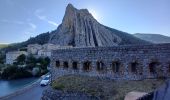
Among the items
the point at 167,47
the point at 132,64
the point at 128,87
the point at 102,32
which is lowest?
the point at 128,87

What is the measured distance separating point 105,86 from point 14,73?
61062 mm

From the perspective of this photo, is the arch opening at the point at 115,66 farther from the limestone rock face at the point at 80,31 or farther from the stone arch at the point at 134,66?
the limestone rock face at the point at 80,31

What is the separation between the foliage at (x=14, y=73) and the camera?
71681 mm

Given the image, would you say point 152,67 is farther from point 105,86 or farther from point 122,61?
point 105,86

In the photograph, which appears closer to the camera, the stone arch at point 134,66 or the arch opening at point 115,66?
the stone arch at point 134,66

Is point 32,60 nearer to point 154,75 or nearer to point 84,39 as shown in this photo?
point 84,39

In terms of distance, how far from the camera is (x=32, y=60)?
84.8 m

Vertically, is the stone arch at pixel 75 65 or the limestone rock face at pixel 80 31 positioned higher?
the limestone rock face at pixel 80 31

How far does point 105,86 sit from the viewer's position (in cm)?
Result: 1602

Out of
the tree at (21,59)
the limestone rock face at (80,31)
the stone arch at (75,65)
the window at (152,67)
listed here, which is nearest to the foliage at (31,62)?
the tree at (21,59)

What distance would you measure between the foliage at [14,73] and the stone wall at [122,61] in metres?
53.7

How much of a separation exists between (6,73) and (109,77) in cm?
6342

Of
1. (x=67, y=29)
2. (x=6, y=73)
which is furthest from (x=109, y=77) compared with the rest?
(x=6, y=73)

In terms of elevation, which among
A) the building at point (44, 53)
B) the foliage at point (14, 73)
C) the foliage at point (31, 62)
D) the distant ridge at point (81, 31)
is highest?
the distant ridge at point (81, 31)
